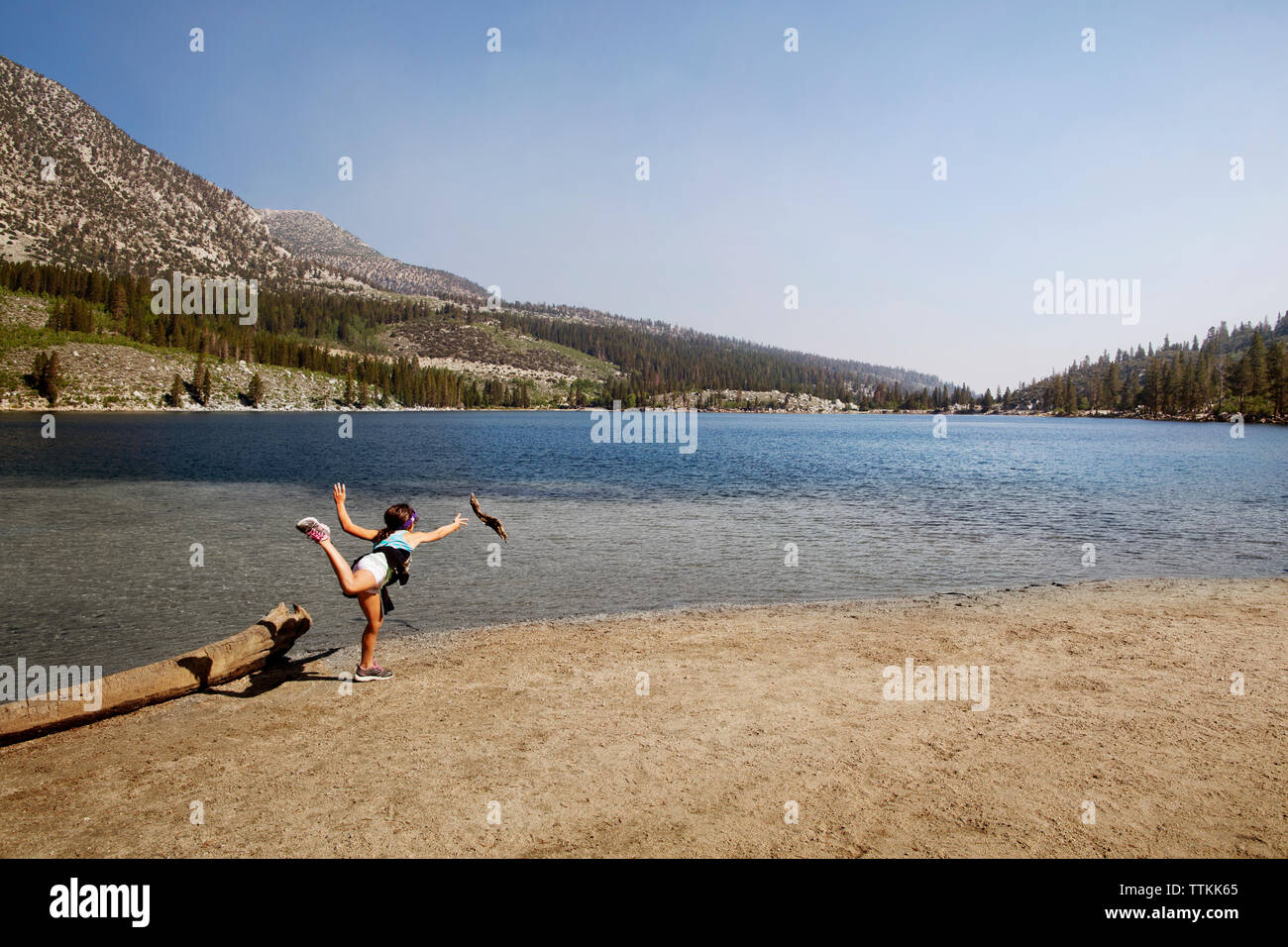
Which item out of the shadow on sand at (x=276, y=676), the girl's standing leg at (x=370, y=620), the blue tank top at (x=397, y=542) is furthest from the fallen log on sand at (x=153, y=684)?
the blue tank top at (x=397, y=542)

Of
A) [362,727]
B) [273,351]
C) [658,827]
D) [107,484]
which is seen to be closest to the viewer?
[658,827]

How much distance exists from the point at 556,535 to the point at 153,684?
58.5 feet

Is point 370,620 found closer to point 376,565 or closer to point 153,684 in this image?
point 376,565

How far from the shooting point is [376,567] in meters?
9.84

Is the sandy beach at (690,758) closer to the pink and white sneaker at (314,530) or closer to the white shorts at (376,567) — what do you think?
the white shorts at (376,567)

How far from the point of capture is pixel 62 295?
524ft

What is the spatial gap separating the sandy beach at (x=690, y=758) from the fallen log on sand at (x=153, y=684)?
1.16 feet

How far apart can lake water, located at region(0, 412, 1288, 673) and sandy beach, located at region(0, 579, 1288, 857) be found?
15.2 ft

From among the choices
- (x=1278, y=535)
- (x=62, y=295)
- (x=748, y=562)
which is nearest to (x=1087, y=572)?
(x=748, y=562)

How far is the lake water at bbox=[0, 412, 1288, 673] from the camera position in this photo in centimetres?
1655

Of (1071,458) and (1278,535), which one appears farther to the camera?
(1071,458)

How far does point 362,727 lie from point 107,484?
4001 centimetres

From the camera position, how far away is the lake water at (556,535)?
1655cm
